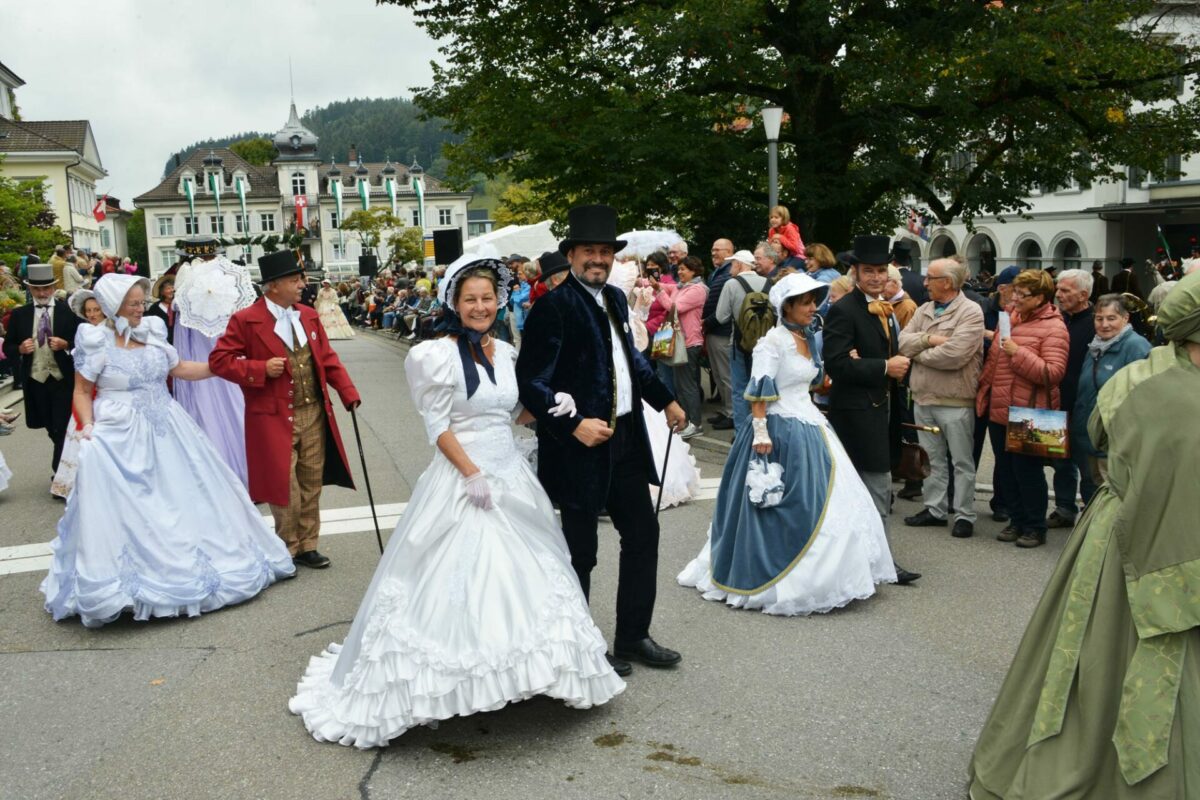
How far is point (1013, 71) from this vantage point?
56.0 feet

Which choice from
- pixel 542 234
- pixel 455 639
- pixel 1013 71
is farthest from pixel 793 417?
pixel 542 234

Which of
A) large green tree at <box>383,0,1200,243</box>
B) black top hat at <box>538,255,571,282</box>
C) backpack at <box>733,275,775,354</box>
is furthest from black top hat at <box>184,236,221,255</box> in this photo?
large green tree at <box>383,0,1200,243</box>

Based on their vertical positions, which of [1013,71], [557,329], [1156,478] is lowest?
[1156,478]

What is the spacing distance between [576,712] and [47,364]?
25.0 ft

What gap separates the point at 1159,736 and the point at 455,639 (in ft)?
7.89

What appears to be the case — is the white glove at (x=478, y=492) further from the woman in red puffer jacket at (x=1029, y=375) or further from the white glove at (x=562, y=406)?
the woman in red puffer jacket at (x=1029, y=375)

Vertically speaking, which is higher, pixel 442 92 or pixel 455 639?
pixel 442 92

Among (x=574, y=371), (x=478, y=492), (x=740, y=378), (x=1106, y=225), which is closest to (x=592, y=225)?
(x=574, y=371)

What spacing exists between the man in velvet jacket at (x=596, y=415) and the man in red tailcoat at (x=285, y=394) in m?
2.27

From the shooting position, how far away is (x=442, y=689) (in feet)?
14.2

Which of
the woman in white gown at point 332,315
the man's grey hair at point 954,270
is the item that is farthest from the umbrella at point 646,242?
the woman in white gown at point 332,315

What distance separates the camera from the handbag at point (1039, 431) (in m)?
7.42

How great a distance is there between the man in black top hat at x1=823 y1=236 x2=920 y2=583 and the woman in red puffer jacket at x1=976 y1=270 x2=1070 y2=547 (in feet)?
4.37

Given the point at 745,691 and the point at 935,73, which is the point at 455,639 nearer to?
the point at 745,691
